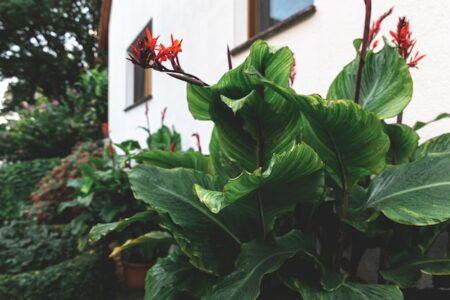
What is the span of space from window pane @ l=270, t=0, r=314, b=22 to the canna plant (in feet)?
5.18

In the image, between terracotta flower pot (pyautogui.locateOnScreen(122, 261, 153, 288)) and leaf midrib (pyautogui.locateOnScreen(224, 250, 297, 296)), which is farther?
terracotta flower pot (pyautogui.locateOnScreen(122, 261, 153, 288))

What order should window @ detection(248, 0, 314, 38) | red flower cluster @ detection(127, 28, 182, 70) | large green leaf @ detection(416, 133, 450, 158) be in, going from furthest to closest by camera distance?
window @ detection(248, 0, 314, 38) < large green leaf @ detection(416, 133, 450, 158) < red flower cluster @ detection(127, 28, 182, 70)

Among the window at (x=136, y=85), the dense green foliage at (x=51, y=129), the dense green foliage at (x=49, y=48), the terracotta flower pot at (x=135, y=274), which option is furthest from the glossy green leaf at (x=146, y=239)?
the dense green foliage at (x=49, y=48)

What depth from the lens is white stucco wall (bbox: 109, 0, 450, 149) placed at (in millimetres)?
1718

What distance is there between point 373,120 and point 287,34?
1784mm

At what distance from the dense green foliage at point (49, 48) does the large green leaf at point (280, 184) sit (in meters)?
18.5

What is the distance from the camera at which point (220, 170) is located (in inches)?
56.2

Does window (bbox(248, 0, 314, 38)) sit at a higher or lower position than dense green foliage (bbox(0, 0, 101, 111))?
lower

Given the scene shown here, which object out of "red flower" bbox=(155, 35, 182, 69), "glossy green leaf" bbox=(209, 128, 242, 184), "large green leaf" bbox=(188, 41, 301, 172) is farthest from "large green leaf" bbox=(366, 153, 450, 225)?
"red flower" bbox=(155, 35, 182, 69)

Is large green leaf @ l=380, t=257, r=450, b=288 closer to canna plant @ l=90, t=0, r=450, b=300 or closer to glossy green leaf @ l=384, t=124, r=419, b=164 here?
canna plant @ l=90, t=0, r=450, b=300

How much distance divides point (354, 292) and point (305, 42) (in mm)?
1770

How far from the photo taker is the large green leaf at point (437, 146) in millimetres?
1373

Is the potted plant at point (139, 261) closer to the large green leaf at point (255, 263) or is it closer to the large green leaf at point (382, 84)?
the large green leaf at point (255, 263)

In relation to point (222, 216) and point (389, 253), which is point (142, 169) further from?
point (389, 253)
